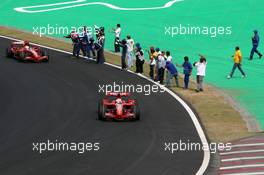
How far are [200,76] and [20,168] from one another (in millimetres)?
12665

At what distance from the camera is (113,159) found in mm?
A: 22625

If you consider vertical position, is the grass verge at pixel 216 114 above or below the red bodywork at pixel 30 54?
below

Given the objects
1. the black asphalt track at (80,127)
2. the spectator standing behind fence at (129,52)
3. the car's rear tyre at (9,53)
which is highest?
the spectator standing behind fence at (129,52)

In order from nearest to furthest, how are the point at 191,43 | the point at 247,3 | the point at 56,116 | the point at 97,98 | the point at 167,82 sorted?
the point at 56,116, the point at 97,98, the point at 167,82, the point at 191,43, the point at 247,3

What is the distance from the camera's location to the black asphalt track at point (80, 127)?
21969 mm

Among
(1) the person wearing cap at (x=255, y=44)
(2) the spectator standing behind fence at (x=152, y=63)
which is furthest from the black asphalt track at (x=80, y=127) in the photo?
(1) the person wearing cap at (x=255, y=44)

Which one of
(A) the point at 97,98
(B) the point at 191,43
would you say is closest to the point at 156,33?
(B) the point at 191,43

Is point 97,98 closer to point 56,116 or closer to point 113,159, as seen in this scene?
point 56,116

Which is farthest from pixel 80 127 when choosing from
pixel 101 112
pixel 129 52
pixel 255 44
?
pixel 255 44

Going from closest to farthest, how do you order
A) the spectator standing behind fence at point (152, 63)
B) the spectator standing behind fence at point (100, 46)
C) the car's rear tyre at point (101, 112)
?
1. the car's rear tyre at point (101, 112)
2. the spectator standing behind fence at point (152, 63)
3. the spectator standing behind fence at point (100, 46)

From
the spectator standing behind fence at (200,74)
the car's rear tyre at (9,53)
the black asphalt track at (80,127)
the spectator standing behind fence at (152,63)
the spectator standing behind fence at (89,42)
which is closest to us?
the black asphalt track at (80,127)

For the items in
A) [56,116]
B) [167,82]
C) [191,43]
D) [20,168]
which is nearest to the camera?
[20,168]

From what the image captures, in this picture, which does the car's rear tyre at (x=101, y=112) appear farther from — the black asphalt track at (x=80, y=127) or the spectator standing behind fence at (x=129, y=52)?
the spectator standing behind fence at (x=129, y=52)

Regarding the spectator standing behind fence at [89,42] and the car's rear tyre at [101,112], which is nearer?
the car's rear tyre at [101,112]
